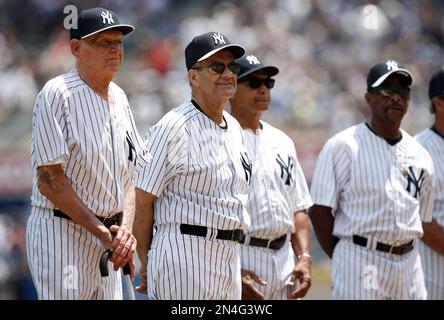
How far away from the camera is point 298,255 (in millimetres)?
7527

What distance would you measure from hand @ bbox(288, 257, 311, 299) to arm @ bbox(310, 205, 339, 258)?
1.39ft

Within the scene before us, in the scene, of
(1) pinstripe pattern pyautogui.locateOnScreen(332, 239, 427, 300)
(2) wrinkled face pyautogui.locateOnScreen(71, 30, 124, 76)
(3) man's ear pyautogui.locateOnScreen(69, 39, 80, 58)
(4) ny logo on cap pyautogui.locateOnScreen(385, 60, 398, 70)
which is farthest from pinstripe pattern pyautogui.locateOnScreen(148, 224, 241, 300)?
(4) ny logo on cap pyautogui.locateOnScreen(385, 60, 398, 70)

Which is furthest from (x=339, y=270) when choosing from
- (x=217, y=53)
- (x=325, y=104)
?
(x=325, y=104)

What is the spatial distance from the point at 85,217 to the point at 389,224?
9.07 feet

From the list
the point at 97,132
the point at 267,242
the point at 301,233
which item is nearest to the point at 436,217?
the point at 301,233

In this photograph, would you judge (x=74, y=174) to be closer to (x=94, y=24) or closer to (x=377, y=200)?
(x=94, y=24)

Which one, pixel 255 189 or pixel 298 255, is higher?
pixel 255 189

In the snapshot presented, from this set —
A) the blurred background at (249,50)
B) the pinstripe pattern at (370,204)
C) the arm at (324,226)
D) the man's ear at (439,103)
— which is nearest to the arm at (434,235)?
the pinstripe pattern at (370,204)

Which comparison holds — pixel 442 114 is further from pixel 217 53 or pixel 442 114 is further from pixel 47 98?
pixel 47 98

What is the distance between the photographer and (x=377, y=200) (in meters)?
7.41

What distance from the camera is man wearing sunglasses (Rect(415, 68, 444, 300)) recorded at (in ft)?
26.3

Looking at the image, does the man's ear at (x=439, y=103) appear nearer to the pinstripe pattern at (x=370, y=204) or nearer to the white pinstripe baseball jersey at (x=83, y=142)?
the pinstripe pattern at (x=370, y=204)

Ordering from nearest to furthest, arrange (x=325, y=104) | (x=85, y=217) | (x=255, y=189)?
(x=85, y=217) < (x=255, y=189) < (x=325, y=104)

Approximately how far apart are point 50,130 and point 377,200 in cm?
289
